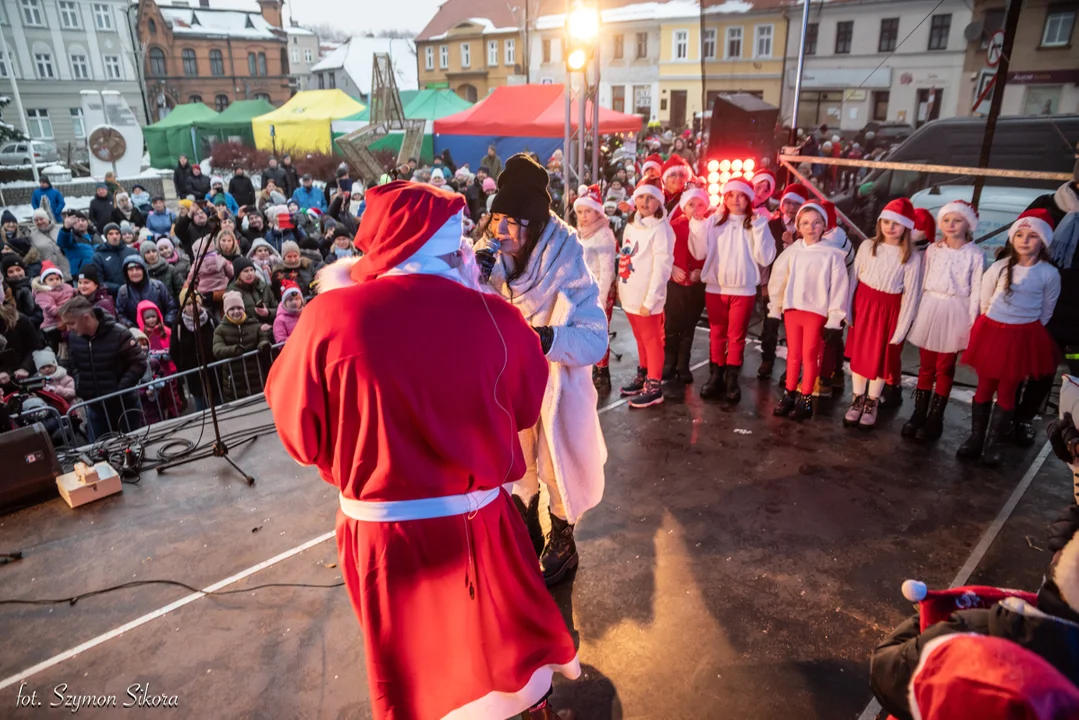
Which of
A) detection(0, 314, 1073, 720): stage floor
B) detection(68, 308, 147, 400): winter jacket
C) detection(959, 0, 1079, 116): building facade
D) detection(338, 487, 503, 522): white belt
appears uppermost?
detection(959, 0, 1079, 116): building facade

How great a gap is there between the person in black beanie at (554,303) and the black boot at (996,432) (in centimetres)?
314

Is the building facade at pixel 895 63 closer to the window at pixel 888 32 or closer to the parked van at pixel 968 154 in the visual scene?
the window at pixel 888 32

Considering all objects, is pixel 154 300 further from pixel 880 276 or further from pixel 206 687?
pixel 880 276

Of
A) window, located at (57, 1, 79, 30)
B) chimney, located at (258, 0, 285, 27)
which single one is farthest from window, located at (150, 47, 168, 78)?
chimney, located at (258, 0, 285, 27)

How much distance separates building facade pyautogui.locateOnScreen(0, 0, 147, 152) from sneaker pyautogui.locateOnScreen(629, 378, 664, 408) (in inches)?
1482

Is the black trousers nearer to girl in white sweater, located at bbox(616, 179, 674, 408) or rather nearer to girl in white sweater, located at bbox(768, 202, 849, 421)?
girl in white sweater, located at bbox(616, 179, 674, 408)

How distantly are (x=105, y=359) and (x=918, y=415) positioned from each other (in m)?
6.65

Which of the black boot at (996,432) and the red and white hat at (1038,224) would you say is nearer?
the red and white hat at (1038,224)

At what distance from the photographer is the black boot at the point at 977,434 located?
15.0 feet

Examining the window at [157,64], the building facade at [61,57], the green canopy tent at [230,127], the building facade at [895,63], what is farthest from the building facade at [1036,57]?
the window at [157,64]

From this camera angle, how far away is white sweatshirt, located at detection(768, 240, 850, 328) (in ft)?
15.9

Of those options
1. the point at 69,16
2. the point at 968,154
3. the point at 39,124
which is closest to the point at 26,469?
the point at 968,154

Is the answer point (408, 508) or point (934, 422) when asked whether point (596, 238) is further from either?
point (408, 508)

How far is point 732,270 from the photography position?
5465 mm
